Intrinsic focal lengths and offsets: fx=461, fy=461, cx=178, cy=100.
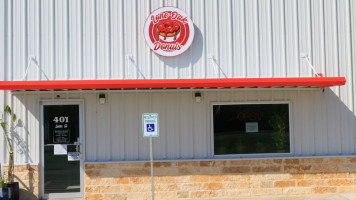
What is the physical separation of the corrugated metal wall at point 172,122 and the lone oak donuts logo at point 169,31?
Result: 1096 mm

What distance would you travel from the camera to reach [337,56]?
39.0ft

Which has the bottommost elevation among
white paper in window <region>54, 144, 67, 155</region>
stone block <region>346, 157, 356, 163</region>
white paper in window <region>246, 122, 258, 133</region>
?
stone block <region>346, 157, 356, 163</region>

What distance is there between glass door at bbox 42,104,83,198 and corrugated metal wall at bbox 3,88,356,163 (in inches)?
9.3

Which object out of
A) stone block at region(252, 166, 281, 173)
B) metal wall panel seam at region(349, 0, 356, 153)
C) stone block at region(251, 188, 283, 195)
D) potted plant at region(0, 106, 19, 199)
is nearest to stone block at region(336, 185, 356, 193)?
metal wall panel seam at region(349, 0, 356, 153)

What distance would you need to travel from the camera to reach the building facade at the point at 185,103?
11.2m

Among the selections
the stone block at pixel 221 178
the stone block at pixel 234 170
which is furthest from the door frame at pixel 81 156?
the stone block at pixel 234 170

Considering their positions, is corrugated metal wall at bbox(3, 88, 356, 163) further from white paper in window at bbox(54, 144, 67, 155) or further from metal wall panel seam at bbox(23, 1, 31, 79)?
metal wall panel seam at bbox(23, 1, 31, 79)

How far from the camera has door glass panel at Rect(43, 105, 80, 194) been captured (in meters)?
11.2

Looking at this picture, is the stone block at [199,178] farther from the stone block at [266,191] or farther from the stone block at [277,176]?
the stone block at [277,176]

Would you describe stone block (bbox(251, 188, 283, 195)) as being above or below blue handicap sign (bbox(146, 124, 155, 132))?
below

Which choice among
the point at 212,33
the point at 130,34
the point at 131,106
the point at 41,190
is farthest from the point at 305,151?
the point at 41,190

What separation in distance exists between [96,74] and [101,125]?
1.25m

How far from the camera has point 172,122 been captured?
11359 mm

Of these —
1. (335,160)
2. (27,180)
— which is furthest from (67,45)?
(335,160)
